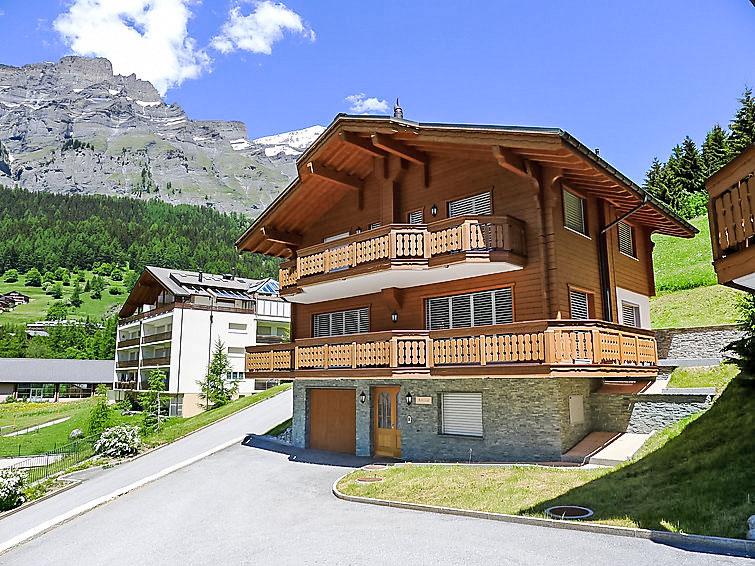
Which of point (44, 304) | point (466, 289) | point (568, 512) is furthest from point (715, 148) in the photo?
point (44, 304)

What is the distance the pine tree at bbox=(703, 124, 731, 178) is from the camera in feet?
170

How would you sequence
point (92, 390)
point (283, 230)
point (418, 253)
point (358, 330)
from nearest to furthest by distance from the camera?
1. point (418, 253)
2. point (358, 330)
3. point (283, 230)
4. point (92, 390)

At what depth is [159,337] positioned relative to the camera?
5356cm

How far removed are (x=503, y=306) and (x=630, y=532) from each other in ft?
31.2

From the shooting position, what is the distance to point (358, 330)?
23.3 m

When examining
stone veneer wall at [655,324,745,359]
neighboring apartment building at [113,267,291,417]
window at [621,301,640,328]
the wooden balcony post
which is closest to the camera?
the wooden balcony post

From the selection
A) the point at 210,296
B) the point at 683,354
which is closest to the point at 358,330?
the point at 683,354

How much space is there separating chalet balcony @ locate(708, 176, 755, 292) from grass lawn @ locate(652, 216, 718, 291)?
717 inches

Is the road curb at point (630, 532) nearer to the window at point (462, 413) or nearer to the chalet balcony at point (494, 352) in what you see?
the chalet balcony at point (494, 352)

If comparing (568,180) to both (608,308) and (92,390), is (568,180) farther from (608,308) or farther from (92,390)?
(92,390)

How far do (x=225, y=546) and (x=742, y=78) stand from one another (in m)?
61.9

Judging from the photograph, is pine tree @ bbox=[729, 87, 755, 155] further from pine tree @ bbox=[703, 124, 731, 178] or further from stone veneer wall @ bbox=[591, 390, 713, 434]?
stone veneer wall @ bbox=[591, 390, 713, 434]

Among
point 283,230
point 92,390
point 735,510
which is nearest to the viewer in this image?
point 735,510

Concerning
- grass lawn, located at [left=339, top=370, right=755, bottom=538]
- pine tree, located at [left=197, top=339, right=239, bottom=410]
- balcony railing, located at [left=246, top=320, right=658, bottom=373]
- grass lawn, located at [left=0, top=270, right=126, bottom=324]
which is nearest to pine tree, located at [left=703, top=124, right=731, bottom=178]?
balcony railing, located at [left=246, top=320, right=658, bottom=373]
